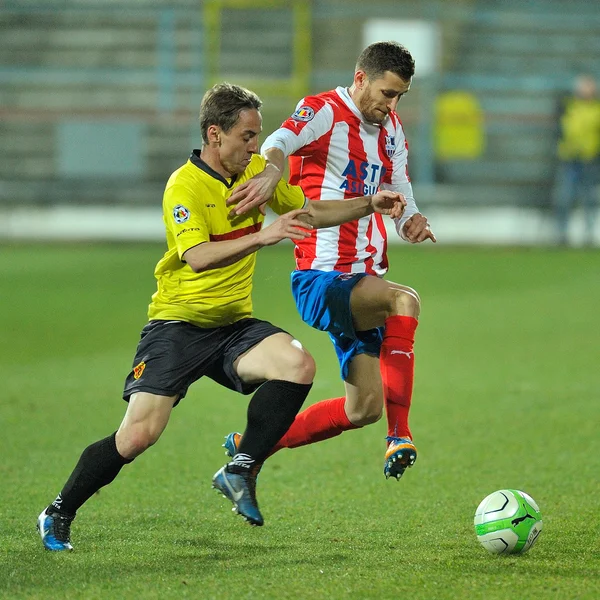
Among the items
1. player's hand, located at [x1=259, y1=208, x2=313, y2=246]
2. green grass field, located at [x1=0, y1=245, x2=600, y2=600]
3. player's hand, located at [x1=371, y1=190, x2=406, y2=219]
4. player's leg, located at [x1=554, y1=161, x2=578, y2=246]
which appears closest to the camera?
green grass field, located at [x1=0, y1=245, x2=600, y2=600]

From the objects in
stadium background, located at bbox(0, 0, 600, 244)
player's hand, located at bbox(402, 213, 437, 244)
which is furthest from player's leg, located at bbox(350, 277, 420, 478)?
stadium background, located at bbox(0, 0, 600, 244)

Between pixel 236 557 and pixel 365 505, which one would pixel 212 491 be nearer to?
pixel 365 505

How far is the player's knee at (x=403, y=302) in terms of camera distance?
5.16 m

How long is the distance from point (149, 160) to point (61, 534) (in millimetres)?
17443

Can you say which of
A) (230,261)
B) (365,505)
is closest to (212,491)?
(365,505)

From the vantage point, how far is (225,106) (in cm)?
460

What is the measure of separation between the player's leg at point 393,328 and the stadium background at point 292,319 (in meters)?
0.48

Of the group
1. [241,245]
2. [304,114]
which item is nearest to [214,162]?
[241,245]

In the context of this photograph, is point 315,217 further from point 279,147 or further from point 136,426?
point 136,426

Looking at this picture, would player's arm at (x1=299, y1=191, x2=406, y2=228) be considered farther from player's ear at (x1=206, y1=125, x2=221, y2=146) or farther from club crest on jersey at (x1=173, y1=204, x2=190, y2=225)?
club crest on jersey at (x1=173, y1=204, x2=190, y2=225)

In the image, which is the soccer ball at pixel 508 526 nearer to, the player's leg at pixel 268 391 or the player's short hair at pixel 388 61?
the player's leg at pixel 268 391

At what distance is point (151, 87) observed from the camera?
2211 centimetres

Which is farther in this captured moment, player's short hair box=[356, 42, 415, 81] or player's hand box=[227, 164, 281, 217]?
player's short hair box=[356, 42, 415, 81]

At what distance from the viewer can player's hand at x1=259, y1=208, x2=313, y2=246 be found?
4270mm
